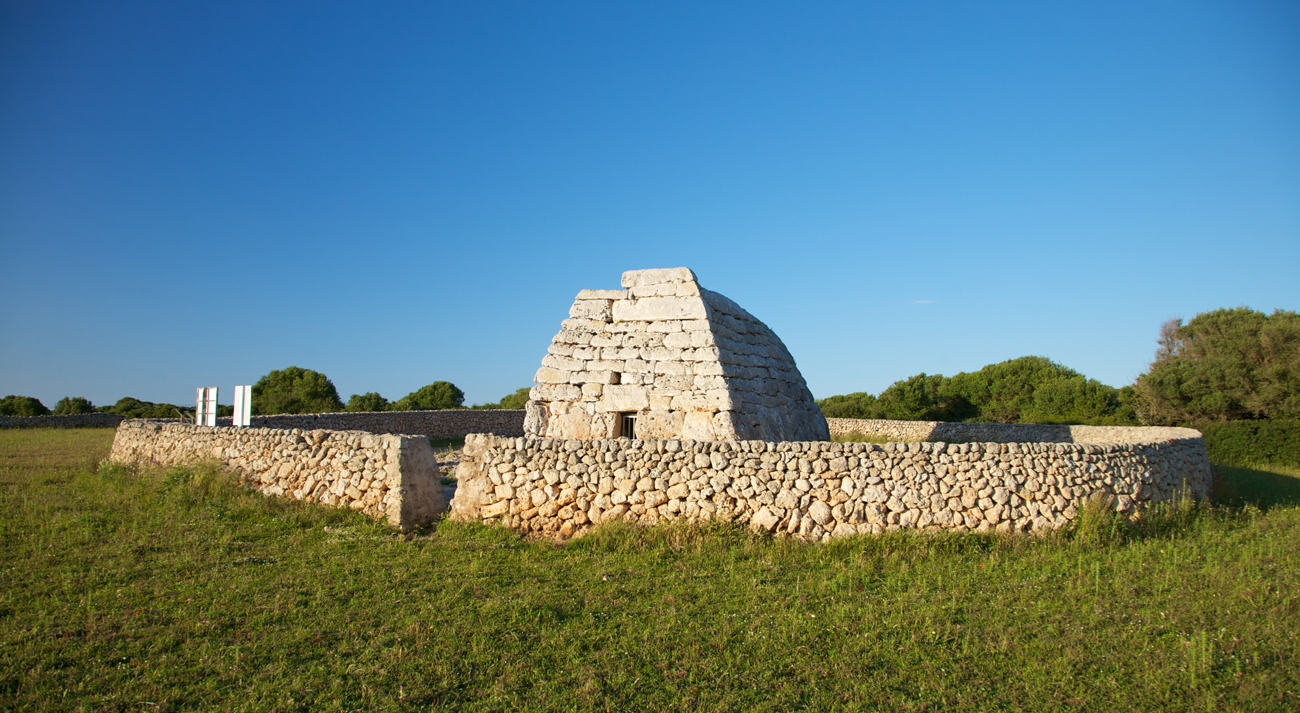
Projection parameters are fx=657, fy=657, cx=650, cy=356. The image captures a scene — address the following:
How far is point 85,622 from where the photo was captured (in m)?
5.39

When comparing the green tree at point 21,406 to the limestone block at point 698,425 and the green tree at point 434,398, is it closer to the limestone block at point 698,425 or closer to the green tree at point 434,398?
the green tree at point 434,398

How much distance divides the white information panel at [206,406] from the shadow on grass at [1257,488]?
20.7m

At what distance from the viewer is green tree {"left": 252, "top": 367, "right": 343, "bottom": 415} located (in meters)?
36.2

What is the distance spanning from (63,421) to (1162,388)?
42.0m

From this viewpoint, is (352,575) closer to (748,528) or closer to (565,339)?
(748,528)

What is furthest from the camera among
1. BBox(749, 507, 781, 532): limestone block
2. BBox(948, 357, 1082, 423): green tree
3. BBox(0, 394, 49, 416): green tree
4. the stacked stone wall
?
BBox(948, 357, 1082, 423): green tree

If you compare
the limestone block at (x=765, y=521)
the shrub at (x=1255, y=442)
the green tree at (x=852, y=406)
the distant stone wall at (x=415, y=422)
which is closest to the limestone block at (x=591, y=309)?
the limestone block at (x=765, y=521)

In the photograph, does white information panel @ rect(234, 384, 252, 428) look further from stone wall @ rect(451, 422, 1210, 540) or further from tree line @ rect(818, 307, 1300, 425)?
tree line @ rect(818, 307, 1300, 425)

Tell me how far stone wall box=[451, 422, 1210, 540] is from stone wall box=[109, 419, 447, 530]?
2.50 ft

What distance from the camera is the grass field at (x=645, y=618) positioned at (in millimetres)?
4398

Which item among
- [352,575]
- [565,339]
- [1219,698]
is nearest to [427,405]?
[565,339]

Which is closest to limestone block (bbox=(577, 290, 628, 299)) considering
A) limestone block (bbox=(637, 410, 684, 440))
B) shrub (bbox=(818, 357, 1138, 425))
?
limestone block (bbox=(637, 410, 684, 440))

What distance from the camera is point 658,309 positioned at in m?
11.7

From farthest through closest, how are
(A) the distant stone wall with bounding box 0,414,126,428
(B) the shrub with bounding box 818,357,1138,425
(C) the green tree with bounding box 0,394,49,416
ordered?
(C) the green tree with bounding box 0,394,49,416 → (B) the shrub with bounding box 818,357,1138,425 → (A) the distant stone wall with bounding box 0,414,126,428
